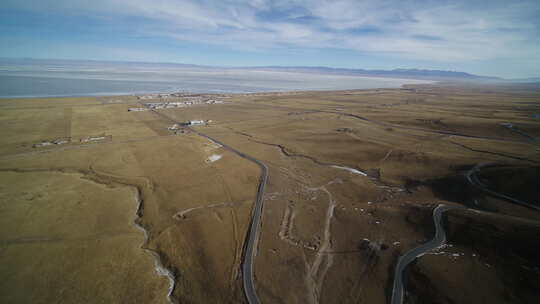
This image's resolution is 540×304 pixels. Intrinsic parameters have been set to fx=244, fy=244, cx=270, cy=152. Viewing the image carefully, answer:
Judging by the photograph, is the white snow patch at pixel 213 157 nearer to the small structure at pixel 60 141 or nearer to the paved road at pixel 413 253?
the paved road at pixel 413 253

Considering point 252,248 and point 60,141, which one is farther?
point 60,141

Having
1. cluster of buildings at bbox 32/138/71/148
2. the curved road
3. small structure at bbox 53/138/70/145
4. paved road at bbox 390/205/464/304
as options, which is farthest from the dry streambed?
small structure at bbox 53/138/70/145

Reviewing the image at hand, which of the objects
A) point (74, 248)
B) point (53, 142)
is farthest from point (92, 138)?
point (74, 248)

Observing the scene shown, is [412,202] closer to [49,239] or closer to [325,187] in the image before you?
[325,187]

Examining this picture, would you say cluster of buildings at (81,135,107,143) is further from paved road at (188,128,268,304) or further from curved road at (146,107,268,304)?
paved road at (188,128,268,304)

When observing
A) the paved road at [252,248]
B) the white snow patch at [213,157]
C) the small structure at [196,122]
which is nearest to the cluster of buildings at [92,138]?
the small structure at [196,122]

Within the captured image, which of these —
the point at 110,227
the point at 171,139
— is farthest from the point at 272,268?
the point at 171,139

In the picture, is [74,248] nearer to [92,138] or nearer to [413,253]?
[413,253]
